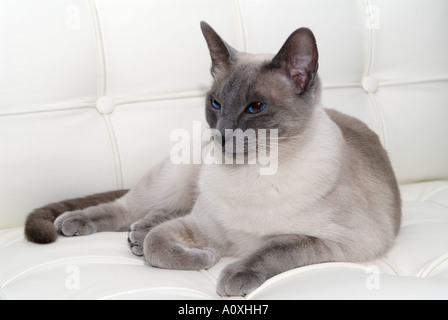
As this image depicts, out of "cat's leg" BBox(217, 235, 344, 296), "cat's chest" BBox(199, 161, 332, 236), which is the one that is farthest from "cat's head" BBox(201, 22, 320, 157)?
"cat's leg" BBox(217, 235, 344, 296)

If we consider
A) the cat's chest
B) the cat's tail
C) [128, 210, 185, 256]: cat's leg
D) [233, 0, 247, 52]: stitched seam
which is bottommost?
[128, 210, 185, 256]: cat's leg

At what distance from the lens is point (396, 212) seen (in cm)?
149

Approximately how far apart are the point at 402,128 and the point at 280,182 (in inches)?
34.1

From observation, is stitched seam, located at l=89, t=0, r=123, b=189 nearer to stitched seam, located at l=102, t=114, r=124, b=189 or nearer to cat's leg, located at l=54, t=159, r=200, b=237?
stitched seam, located at l=102, t=114, r=124, b=189

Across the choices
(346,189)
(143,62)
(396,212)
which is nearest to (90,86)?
(143,62)

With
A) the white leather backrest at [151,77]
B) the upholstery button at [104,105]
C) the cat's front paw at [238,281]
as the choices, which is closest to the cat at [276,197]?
the cat's front paw at [238,281]

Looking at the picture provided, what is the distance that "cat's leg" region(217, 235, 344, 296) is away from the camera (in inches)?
44.3

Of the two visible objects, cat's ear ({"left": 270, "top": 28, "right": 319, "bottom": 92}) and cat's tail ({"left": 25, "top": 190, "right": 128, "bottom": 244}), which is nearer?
cat's ear ({"left": 270, "top": 28, "right": 319, "bottom": 92})

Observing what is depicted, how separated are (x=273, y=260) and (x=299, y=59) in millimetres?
442

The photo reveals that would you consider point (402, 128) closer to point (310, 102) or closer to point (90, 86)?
point (310, 102)

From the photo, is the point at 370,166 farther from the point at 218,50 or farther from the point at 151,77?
the point at 151,77

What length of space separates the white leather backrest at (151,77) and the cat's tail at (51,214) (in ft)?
0.22

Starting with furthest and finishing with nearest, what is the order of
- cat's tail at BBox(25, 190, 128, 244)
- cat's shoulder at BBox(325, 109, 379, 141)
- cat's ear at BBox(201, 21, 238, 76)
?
1. cat's shoulder at BBox(325, 109, 379, 141)
2. cat's tail at BBox(25, 190, 128, 244)
3. cat's ear at BBox(201, 21, 238, 76)

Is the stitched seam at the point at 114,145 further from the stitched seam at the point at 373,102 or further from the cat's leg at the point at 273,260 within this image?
the stitched seam at the point at 373,102
